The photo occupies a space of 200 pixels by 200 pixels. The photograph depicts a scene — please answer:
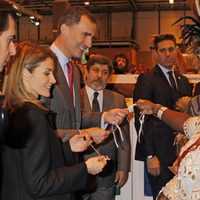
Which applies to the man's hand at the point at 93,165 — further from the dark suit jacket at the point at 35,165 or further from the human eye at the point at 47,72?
the human eye at the point at 47,72

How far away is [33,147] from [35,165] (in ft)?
0.25

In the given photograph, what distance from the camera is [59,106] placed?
86.7 inches

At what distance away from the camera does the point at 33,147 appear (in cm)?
164

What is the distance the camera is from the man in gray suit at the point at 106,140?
3.20 metres

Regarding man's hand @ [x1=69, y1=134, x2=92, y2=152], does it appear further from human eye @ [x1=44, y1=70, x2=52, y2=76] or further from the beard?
the beard

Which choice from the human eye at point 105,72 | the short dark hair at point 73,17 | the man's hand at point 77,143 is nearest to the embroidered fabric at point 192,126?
the man's hand at point 77,143

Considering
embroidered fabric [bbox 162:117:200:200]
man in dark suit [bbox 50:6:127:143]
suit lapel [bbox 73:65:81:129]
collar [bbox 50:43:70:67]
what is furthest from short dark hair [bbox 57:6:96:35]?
embroidered fabric [bbox 162:117:200:200]

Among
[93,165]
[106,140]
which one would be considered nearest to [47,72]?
[93,165]

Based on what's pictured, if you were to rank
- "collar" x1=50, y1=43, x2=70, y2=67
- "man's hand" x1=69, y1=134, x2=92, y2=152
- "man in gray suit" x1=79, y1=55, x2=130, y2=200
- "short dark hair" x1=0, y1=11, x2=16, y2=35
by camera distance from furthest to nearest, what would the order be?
"man in gray suit" x1=79, y1=55, x2=130, y2=200
"collar" x1=50, y1=43, x2=70, y2=67
"man's hand" x1=69, y1=134, x2=92, y2=152
"short dark hair" x1=0, y1=11, x2=16, y2=35

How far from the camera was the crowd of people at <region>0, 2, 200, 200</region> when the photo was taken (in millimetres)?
1562

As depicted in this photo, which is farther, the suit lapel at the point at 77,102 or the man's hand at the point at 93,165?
the suit lapel at the point at 77,102

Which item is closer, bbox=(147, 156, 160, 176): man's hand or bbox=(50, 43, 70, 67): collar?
bbox=(50, 43, 70, 67): collar

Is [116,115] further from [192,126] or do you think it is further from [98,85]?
[98,85]

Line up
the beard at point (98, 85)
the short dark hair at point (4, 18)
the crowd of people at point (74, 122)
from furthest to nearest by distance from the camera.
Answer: the beard at point (98, 85), the crowd of people at point (74, 122), the short dark hair at point (4, 18)
